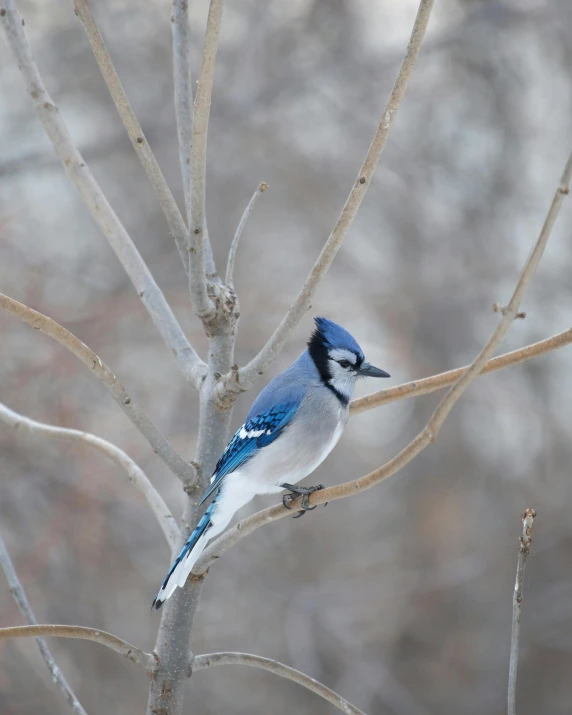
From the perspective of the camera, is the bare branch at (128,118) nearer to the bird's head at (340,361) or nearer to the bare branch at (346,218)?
the bare branch at (346,218)

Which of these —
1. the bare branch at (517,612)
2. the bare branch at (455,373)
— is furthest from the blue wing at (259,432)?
the bare branch at (517,612)

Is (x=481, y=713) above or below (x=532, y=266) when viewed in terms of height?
above

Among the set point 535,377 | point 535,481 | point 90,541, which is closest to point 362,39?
point 535,377

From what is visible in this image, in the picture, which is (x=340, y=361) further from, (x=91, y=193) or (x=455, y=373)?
(x=91, y=193)

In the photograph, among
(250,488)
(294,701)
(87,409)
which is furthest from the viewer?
(294,701)

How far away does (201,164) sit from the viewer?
1.18 meters

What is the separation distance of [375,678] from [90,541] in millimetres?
1459

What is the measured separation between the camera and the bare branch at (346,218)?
3.57 feet

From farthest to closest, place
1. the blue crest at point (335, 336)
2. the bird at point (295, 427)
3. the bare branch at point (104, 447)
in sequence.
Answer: the blue crest at point (335, 336) → the bird at point (295, 427) → the bare branch at point (104, 447)

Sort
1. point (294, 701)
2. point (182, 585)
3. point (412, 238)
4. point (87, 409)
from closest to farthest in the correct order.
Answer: point (182, 585), point (87, 409), point (294, 701), point (412, 238)

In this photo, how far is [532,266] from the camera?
892 millimetres

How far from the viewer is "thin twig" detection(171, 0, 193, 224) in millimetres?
1452

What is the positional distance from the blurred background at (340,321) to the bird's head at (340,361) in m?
1.61

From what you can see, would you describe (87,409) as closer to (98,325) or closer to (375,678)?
(98,325)
